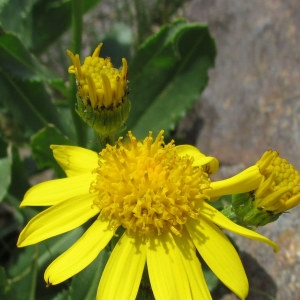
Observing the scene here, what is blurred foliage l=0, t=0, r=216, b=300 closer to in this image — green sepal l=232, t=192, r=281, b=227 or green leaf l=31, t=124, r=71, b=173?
green leaf l=31, t=124, r=71, b=173

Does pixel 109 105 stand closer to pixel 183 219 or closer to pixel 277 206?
pixel 183 219

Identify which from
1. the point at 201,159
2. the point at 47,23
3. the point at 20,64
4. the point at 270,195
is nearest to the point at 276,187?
the point at 270,195

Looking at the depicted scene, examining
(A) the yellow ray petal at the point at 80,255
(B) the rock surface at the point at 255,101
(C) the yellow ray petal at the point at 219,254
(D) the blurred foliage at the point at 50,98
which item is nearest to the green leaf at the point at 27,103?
(D) the blurred foliage at the point at 50,98

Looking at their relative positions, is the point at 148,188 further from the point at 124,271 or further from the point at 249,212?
the point at 249,212

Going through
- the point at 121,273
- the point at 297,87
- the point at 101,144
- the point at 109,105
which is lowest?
the point at 121,273

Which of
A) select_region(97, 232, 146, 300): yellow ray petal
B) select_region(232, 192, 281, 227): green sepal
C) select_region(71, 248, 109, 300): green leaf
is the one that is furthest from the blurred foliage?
select_region(232, 192, 281, 227): green sepal

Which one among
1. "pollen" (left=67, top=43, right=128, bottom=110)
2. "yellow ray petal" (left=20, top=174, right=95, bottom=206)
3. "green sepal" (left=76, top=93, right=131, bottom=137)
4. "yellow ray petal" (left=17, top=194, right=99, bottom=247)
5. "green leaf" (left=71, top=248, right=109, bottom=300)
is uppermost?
"pollen" (left=67, top=43, right=128, bottom=110)

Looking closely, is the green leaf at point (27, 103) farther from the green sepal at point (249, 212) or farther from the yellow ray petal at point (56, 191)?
the green sepal at point (249, 212)

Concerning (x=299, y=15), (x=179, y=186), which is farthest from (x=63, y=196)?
(x=299, y=15)
